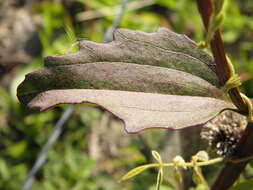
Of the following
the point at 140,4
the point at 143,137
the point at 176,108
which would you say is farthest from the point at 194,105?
the point at 140,4

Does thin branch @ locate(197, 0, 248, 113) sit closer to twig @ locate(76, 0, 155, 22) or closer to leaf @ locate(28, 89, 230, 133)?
leaf @ locate(28, 89, 230, 133)

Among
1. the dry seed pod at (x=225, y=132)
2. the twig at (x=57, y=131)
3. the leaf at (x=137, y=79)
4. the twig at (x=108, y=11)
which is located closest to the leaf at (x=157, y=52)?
the leaf at (x=137, y=79)

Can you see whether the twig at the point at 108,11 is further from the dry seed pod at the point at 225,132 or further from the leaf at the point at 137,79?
the leaf at the point at 137,79

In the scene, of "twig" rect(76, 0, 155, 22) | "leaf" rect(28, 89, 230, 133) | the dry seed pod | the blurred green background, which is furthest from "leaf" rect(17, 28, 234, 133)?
"twig" rect(76, 0, 155, 22)

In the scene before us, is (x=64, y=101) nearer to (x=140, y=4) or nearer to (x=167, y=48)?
(x=167, y=48)

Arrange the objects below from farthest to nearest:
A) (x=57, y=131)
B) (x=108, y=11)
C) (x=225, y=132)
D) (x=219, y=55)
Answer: (x=108, y=11) < (x=57, y=131) < (x=225, y=132) < (x=219, y=55)

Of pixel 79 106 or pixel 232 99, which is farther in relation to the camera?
pixel 79 106

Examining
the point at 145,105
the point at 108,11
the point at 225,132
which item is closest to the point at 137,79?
the point at 145,105

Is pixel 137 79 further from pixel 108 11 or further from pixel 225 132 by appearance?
pixel 108 11
